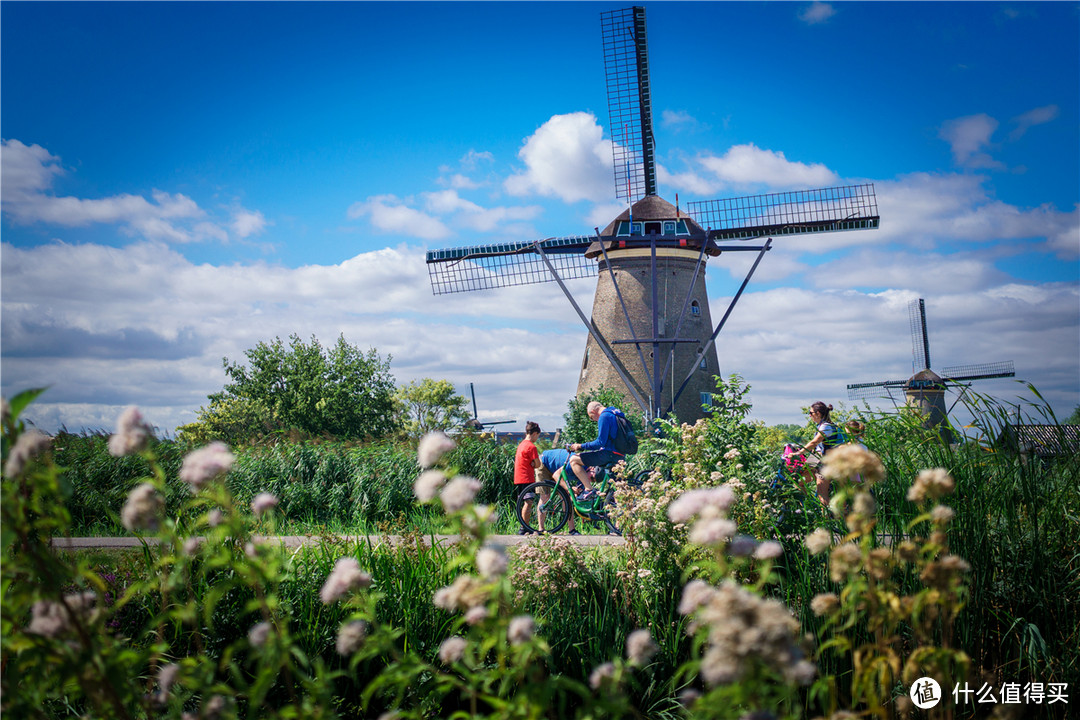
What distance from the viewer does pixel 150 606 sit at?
4.20 metres

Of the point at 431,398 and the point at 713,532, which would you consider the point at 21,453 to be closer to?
the point at 713,532

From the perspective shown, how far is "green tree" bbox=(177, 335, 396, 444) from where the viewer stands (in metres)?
34.8

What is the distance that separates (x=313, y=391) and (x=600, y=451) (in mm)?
29091

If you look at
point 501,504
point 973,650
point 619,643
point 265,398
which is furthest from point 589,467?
point 265,398

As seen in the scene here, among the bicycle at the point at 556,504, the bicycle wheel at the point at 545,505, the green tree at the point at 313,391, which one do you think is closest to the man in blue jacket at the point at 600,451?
the bicycle at the point at 556,504

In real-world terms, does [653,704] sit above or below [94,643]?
below

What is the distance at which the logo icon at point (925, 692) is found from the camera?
288 centimetres

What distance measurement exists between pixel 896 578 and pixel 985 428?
1.28 m

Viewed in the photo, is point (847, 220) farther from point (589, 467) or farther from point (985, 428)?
point (985, 428)

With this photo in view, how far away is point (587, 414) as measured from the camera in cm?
1897

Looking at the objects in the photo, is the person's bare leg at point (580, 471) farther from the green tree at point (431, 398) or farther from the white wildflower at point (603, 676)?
the green tree at point (431, 398)

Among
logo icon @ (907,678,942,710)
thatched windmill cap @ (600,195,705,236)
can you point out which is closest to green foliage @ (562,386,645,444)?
thatched windmill cap @ (600,195,705,236)

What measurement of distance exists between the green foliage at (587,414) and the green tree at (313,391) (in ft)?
54.9

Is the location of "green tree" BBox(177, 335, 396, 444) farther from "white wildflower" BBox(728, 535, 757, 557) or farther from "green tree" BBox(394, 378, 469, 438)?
"white wildflower" BBox(728, 535, 757, 557)
